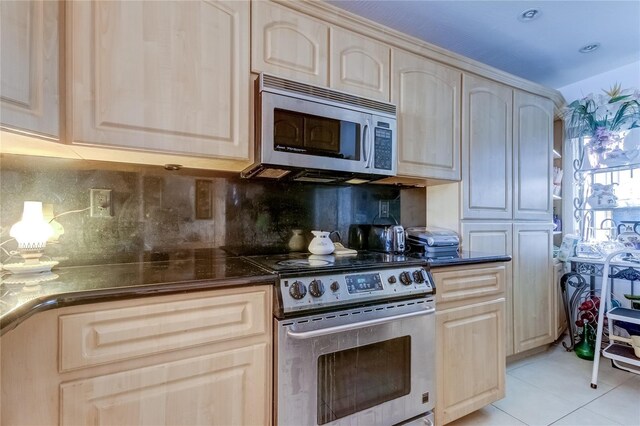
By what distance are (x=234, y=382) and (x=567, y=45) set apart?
9.77 feet

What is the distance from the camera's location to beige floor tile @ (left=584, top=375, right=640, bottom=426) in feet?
5.79

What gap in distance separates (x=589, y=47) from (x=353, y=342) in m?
2.70

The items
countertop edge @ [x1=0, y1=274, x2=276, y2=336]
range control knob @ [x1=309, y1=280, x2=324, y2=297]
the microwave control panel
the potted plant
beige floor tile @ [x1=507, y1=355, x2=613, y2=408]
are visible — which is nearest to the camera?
countertop edge @ [x1=0, y1=274, x2=276, y2=336]

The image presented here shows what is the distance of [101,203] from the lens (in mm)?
1448

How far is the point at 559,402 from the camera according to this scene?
1.92 meters

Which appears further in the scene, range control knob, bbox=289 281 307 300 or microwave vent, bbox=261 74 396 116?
microwave vent, bbox=261 74 396 116

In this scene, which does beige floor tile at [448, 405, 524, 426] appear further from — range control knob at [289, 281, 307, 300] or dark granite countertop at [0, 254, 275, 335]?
dark granite countertop at [0, 254, 275, 335]

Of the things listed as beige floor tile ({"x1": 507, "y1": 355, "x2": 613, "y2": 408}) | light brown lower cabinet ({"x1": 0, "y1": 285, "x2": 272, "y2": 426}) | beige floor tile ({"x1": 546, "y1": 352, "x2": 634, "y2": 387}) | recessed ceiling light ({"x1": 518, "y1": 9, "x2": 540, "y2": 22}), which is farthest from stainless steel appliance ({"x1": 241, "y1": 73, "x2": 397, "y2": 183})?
beige floor tile ({"x1": 546, "y1": 352, "x2": 634, "y2": 387})

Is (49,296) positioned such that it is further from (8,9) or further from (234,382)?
(8,9)

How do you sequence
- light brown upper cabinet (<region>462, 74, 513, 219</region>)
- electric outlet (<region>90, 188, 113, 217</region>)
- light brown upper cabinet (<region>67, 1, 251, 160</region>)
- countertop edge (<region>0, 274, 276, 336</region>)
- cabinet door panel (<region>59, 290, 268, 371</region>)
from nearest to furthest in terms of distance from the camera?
countertop edge (<region>0, 274, 276, 336</region>), cabinet door panel (<region>59, 290, 268, 371</region>), light brown upper cabinet (<region>67, 1, 251, 160</region>), electric outlet (<region>90, 188, 113, 217</region>), light brown upper cabinet (<region>462, 74, 513, 219</region>)

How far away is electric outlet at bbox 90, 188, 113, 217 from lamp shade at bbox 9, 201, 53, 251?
0.18 m

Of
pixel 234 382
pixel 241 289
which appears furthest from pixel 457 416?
pixel 241 289

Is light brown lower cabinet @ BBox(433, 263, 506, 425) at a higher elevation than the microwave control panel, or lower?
lower

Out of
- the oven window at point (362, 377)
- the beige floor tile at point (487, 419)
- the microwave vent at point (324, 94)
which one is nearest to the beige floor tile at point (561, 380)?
the beige floor tile at point (487, 419)
